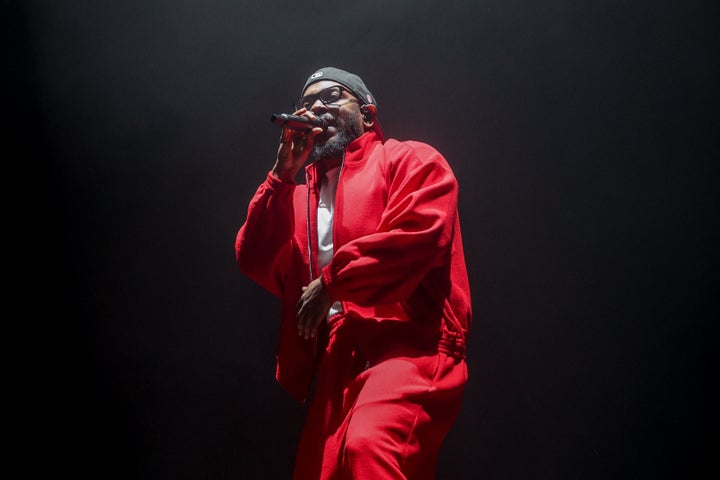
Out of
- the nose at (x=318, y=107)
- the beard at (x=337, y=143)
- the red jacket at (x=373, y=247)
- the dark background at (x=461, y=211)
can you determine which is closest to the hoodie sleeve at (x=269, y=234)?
the red jacket at (x=373, y=247)

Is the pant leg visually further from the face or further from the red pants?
the face

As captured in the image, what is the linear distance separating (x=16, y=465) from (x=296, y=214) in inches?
52.0

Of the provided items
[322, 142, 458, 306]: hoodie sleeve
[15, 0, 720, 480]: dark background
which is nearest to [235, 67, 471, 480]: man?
[322, 142, 458, 306]: hoodie sleeve

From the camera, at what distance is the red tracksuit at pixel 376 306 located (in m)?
1.33

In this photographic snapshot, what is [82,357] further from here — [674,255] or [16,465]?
[674,255]

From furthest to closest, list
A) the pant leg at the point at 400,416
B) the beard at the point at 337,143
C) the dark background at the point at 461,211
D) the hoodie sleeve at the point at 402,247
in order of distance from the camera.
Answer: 1. the dark background at the point at 461,211
2. the beard at the point at 337,143
3. the hoodie sleeve at the point at 402,247
4. the pant leg at the point at 400,416

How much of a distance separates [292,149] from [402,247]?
50 cm

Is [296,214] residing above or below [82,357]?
above

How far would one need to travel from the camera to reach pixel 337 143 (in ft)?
5.69

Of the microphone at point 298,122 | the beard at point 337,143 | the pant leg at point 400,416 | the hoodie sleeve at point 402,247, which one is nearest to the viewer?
the pant leg at point 400,416

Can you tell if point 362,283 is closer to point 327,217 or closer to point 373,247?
point 373,247

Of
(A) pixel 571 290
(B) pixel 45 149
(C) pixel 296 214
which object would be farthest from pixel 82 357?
(A) pixel 571 290

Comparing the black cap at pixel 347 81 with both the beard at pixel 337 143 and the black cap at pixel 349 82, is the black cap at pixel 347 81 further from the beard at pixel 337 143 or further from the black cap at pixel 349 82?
the beard at pixel 337 143

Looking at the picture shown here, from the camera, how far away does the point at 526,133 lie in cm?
206
